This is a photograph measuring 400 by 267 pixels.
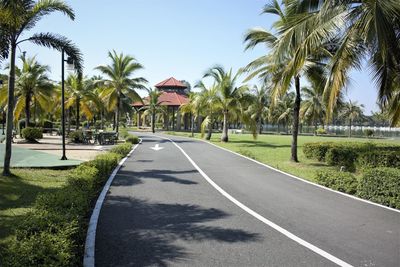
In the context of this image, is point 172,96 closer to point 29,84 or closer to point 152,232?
point 29,84

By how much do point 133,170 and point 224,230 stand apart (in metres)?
8.31

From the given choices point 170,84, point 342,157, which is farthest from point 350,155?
point 170,84

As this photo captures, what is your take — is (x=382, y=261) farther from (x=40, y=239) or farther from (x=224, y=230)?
(x=40, y=239)

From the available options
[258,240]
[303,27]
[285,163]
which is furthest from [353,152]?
[258,240]

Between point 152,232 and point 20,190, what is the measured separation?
17.1 feet

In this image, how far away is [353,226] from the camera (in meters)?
7.28

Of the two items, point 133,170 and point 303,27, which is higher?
point 303,27

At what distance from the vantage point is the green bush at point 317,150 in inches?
761

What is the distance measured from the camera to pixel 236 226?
7.14 meters

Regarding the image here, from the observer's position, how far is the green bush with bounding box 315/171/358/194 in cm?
1086

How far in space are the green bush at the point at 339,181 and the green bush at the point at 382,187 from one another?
445 mm

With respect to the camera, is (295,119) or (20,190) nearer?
(20,190)

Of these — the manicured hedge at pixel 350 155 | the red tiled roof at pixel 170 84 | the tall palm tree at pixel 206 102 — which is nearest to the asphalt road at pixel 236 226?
the manicured hedge at pixel 350 155

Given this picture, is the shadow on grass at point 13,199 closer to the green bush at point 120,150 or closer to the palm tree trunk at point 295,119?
the green bush at point 120,150
